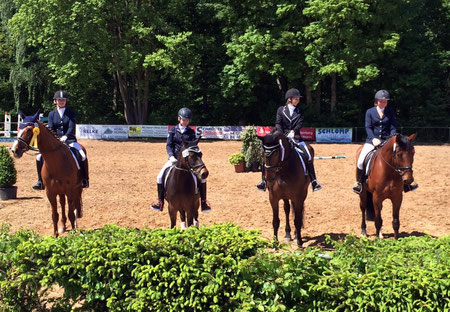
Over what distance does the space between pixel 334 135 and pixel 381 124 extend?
26.7 meters

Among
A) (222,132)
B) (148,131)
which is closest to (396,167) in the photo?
(222,132)

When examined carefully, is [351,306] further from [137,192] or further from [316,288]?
[137,192]

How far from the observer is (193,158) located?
28.9 feet

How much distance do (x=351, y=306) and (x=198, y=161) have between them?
4.73 meters

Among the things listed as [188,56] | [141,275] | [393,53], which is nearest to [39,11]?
[188,56]

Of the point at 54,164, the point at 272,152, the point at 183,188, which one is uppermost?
the point at 272,152

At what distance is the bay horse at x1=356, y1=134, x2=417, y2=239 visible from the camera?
31.5 ft

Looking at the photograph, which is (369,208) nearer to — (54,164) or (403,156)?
(403,156)

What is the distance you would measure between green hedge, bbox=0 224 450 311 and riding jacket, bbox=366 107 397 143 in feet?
19.1

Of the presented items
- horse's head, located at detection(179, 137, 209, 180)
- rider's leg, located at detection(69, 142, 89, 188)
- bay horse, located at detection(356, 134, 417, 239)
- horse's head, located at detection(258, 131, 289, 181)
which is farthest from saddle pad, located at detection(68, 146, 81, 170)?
Answer: bay horse, located at detection(356, 134, 417, 239)

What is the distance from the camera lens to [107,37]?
3775cm

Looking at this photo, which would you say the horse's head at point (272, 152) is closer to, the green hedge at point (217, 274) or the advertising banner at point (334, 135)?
the green hedge at point (217, 274)

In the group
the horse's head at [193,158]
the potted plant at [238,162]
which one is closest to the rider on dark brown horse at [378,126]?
the horse's head at [193,158]

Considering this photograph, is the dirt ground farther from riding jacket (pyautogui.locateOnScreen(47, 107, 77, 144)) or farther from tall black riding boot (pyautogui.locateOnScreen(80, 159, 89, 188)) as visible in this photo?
riding jacket (pyautogui.locateOnScreen(47, 107, 77, 144))
